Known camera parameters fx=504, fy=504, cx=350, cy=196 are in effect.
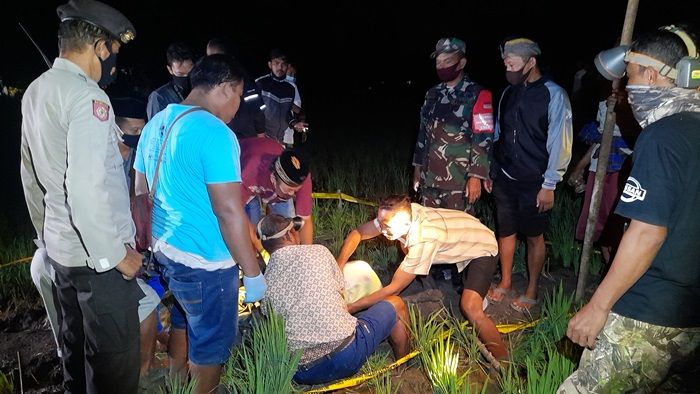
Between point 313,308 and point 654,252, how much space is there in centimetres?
163

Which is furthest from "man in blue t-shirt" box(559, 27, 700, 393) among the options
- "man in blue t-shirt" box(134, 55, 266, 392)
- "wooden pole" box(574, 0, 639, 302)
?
"man in blue t-shirt" box(134, 55, 266, 392)

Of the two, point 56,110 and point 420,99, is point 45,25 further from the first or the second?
point 56,110

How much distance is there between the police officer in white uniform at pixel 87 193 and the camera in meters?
2.03

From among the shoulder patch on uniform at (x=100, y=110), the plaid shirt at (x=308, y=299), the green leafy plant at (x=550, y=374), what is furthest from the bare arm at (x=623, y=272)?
the shoulder patch on uniform at (x=100, y=110)

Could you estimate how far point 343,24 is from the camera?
95.8ft

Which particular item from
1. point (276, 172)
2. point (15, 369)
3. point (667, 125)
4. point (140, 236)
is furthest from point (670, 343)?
point (15, 369)

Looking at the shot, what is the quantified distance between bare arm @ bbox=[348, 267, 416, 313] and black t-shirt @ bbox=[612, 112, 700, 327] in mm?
1459

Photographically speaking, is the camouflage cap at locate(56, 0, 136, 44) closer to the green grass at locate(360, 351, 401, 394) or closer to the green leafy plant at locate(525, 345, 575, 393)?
the green grass at locate(360, 351, 401, 394)

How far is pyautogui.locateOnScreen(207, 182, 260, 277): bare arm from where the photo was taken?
2.31m

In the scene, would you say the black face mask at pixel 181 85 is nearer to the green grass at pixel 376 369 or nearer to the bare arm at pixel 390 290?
the bare arm at pixel 390 290

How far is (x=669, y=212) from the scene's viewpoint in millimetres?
1727

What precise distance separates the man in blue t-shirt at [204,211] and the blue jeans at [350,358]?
0.52 meters

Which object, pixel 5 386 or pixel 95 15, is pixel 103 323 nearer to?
pixel 5 386

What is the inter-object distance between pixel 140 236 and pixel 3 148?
9.22 meters
